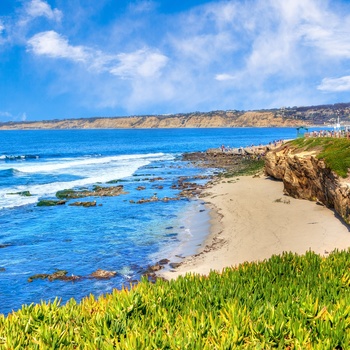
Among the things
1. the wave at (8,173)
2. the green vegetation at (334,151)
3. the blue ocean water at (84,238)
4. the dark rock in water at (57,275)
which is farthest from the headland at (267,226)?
the wave at (8,173)

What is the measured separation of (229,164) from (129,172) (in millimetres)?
14299

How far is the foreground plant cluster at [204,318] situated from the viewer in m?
5.96

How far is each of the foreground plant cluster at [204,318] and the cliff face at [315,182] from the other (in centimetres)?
1238

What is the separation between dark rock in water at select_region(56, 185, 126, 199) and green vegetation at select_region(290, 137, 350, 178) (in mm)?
16109

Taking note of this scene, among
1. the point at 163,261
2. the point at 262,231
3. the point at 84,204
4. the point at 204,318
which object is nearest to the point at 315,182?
the point at 262,231

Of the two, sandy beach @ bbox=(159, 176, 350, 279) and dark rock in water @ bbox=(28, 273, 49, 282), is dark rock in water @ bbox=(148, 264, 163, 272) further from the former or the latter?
dark rock in water @ bbox=(28, 273, 49, 282)

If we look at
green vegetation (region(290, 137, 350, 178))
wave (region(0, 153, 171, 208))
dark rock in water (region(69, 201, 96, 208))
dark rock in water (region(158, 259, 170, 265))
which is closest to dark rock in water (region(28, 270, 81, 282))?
dark rock in water (region(158, 259, 170, 265))

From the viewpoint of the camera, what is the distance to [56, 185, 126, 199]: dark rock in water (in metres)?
35.2

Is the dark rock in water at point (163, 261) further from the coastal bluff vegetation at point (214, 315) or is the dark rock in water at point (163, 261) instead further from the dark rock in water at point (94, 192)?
the dark rock in water at point (94, 192)

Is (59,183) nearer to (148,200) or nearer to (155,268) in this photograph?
(148,200)

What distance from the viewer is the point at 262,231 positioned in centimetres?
2116

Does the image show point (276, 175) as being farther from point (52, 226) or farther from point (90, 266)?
point (90, 266)

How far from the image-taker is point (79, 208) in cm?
3067

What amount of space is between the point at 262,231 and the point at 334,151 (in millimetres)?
6442
